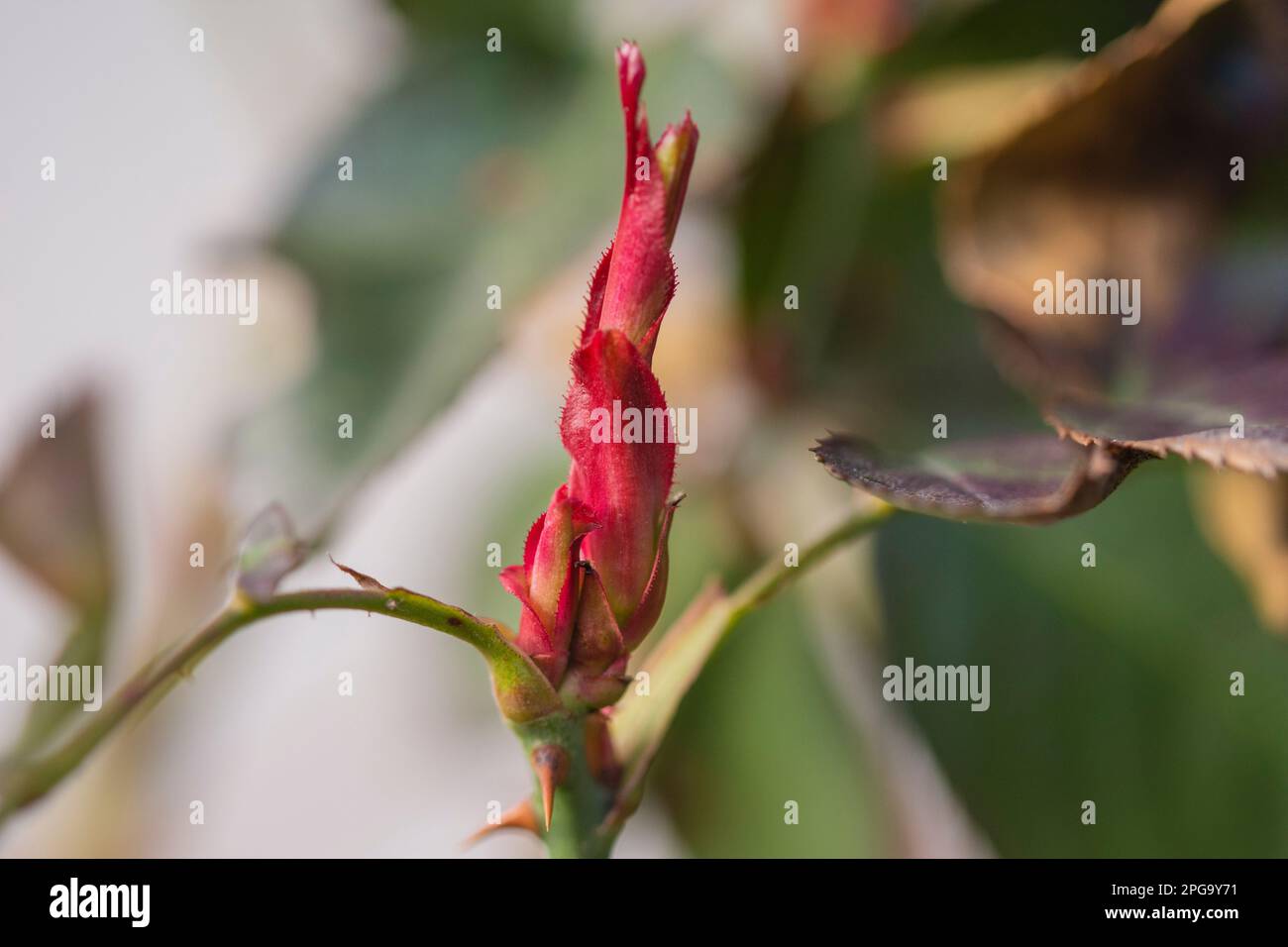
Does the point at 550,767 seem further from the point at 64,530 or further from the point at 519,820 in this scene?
the point at 64,530

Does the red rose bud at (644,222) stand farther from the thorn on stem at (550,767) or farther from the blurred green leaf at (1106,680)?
the blurred green leaf at (1106,680)

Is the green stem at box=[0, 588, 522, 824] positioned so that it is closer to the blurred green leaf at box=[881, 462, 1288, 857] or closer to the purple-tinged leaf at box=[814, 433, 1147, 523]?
the purple-tinged leaf at box=[814, 433, 1147, 523]

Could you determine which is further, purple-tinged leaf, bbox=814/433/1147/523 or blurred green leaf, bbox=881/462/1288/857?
blurred green leaf, bbox=881/462/1288/857

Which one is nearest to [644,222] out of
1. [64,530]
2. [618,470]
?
[618,470]

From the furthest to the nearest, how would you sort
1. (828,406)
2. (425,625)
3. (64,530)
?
(828,406) < (64,530) < (425,625)

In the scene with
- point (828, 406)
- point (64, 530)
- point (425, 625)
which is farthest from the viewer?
point (828, 406)

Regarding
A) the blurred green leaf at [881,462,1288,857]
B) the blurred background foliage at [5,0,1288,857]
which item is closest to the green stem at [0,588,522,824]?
the blurred background foliage at [5,0,1288,857]

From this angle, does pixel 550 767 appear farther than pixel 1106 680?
No

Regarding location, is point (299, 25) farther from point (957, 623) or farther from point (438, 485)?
point (957, 623)

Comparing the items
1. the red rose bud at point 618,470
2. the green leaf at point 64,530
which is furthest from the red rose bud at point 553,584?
the green leaf at point 64,530
